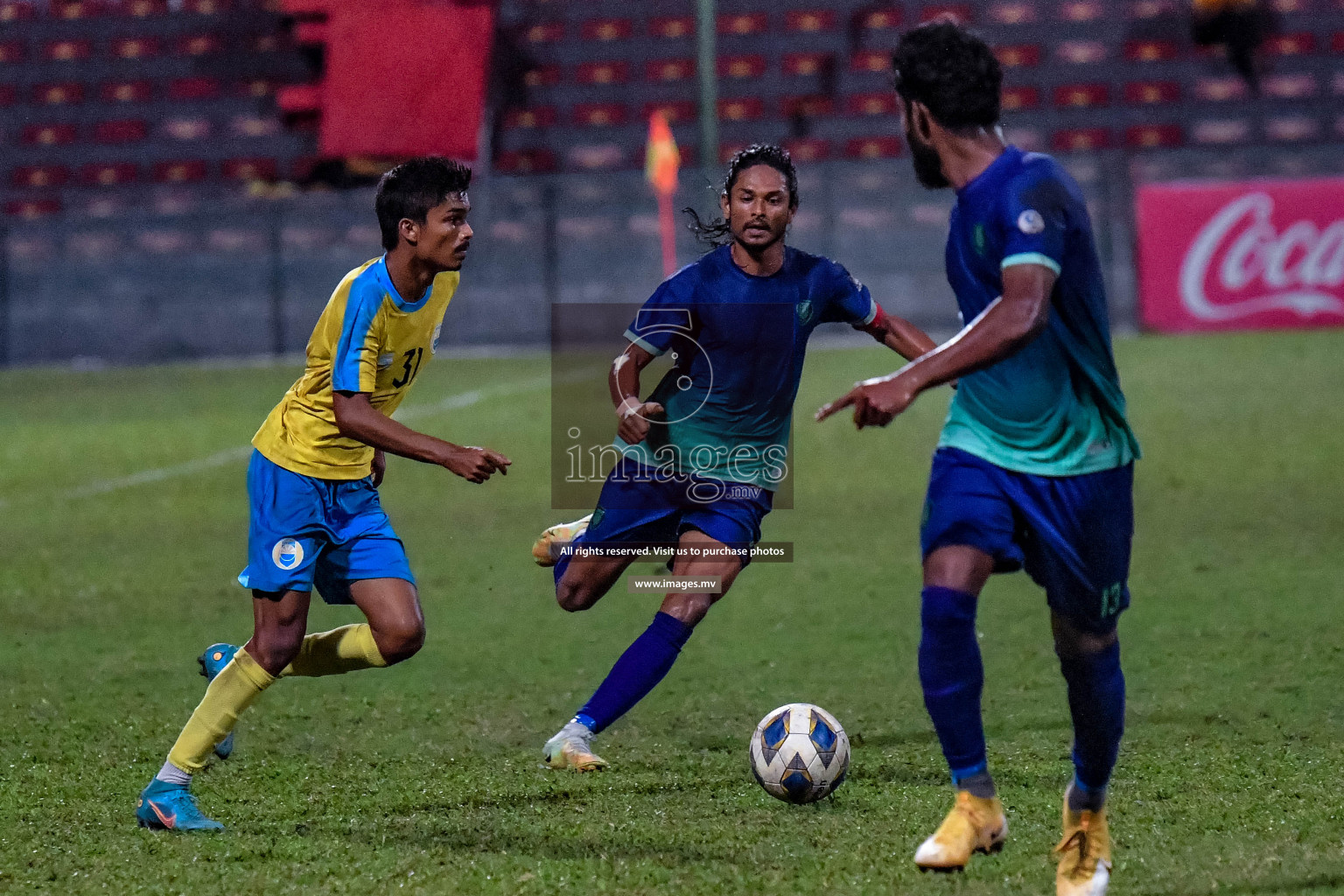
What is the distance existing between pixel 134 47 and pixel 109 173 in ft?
6.83

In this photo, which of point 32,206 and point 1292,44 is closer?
point 1292,44

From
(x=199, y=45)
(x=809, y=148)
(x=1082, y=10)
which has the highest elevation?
(x=1082, y=10)

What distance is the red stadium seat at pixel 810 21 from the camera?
25.6 m

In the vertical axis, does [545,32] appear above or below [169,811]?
above

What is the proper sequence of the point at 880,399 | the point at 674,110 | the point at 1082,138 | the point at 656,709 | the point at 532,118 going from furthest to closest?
1. the point at 532,118
2. the point at 674,110
3. the point at 1082,138
4. the point at 656,709
5. the point at 880,399

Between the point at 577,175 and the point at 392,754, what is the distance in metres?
18.5

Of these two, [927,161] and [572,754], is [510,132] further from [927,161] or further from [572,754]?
[927,161]

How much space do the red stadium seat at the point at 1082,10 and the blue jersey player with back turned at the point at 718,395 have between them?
20.7m

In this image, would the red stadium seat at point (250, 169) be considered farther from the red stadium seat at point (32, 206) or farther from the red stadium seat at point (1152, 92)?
the red stadium seat at point (1152, 92)

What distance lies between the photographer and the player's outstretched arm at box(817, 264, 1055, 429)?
3549 millimetres

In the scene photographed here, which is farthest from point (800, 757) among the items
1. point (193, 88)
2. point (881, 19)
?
point (193, 88)

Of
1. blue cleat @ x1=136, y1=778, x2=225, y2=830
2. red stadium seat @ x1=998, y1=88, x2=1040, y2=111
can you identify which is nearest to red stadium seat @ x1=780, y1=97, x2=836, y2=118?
red stadium seat @ x1=998, y1=88, x2=1040, y2=111

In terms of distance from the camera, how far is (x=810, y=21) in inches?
1012

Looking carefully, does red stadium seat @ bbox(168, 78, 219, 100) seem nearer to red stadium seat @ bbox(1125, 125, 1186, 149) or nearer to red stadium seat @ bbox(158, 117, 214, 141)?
red stadium seat @ bbox(158, 117, 214, 141)
